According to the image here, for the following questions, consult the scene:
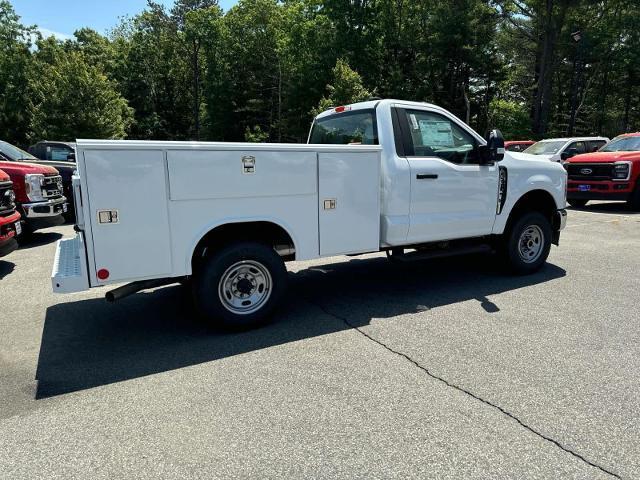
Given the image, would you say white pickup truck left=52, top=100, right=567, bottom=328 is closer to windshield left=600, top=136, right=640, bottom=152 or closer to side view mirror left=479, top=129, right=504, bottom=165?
side view mirror left=479, top=129, right=504, bottom=165

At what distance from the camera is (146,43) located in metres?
49.7

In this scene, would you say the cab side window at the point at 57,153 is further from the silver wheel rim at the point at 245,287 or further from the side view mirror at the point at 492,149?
the side view mirror at the point at 492,149

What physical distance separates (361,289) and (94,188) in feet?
11.7

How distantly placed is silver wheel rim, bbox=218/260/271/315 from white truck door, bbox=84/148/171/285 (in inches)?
24.9

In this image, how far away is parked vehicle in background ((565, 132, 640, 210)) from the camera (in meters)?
12.7

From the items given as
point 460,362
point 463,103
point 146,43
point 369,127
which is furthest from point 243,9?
point 460,362

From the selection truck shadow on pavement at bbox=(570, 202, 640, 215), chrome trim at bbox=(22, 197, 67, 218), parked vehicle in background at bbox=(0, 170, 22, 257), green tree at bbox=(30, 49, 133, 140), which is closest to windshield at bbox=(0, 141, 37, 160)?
chrome trim at bbox=(22, 197, 67, 218)

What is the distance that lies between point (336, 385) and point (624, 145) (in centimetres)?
1391

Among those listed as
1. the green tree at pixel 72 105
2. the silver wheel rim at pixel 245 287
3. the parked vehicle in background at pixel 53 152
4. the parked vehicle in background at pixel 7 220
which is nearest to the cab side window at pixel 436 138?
the silver wheel rim at pixel 245 287

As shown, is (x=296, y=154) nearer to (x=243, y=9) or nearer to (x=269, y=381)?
(x=269, y=381)


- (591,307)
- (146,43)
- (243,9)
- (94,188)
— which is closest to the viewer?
(94,188)

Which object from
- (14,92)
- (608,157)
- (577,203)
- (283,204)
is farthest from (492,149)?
(14,92)

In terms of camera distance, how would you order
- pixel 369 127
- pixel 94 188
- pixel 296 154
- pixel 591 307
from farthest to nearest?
pixel 369 127, pixel 591 307, pixel 296 154, pixel 94 188

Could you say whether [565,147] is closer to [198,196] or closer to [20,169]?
[198,196]
